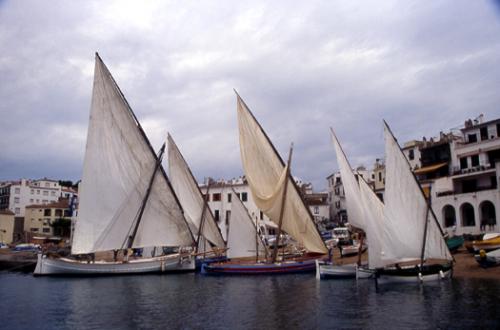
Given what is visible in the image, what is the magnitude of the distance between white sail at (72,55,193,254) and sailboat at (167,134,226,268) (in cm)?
853

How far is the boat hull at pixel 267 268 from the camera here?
44906mm

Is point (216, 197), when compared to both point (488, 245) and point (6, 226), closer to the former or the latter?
point (6, 226)

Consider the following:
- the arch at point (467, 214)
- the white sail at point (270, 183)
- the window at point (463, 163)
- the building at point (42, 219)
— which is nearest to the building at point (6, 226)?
the building at point (42, 219)

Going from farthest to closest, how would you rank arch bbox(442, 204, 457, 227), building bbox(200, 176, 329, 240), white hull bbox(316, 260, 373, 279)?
1. building bbox(200, 176, 329, 240)
2. arch bbox(442, 204, 457, 227)
3. white hull bbox(316, 260, 373, 279)

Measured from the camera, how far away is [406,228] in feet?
114

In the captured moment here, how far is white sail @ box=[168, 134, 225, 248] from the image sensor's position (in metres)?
57.5

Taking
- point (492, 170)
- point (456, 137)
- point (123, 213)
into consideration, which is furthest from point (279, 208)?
point (456, 137)

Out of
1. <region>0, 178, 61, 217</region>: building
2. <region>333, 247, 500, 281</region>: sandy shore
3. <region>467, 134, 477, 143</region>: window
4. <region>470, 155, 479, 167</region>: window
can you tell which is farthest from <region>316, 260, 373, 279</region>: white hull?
<region>0, 178, 61, 217</region>: building

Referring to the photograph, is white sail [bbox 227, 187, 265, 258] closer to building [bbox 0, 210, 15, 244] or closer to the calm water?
the calm water

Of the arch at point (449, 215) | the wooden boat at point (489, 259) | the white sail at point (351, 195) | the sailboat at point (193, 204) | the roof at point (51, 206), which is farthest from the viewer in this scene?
the roof at point (51, 206)

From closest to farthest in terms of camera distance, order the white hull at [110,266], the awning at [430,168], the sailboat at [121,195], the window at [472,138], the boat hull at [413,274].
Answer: the boat hull at [413,274], the sailboat at [121,195], the white hull at [110,266], the window at [472,138], the awning at [430,168]

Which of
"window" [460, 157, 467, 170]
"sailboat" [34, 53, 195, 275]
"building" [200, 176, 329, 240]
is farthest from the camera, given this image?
"building" [200, 176, 329, 240]

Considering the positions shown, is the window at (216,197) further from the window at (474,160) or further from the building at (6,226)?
the building at (6,226)

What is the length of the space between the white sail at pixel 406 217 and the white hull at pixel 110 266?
79.5 feet
